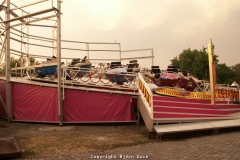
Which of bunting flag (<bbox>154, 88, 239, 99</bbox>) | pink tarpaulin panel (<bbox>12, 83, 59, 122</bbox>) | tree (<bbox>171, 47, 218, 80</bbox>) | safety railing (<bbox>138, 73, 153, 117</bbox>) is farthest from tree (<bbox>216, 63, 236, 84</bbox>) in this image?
pink tarpaulin panel (<bbox>12, 83, 59, 122</bbox>)

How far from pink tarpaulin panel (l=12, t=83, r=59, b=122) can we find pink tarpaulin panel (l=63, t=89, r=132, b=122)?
0.64 m

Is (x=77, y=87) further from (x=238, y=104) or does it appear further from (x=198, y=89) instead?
(x=238, y=104)

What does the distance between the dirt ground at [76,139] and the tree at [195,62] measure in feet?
98.3

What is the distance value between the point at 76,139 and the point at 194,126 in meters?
4.10

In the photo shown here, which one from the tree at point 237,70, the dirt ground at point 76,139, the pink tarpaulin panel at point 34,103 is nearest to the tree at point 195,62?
the tree at point 237,70

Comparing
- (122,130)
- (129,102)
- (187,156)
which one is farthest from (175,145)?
(129,102)

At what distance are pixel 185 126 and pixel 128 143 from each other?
7.30ft

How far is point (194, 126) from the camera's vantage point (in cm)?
779

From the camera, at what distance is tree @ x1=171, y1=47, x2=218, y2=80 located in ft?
122

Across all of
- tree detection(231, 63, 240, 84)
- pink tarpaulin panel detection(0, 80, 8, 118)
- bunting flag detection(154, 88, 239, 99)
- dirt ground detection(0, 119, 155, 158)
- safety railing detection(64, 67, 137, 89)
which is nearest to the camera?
dirt ground detection(0, 119, 155, 158)

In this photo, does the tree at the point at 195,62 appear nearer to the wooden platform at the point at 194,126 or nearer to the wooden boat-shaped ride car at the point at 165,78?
the wooden boat-shaped ride car at the point at 165,78

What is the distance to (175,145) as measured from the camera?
6.52 meters

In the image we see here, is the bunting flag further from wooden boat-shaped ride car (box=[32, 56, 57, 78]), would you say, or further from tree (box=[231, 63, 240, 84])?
tree (box=[231, 63, 240, 84])

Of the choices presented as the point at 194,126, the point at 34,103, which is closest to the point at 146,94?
the point at 194,126
